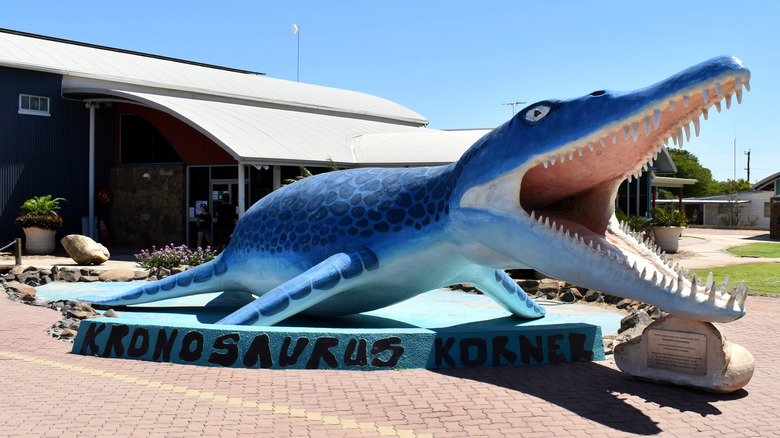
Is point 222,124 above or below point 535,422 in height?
above

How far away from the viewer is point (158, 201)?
23.7 meters

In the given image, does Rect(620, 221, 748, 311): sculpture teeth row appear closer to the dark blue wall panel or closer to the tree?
the dark blue wall panel

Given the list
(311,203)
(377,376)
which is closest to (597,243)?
(377,376)

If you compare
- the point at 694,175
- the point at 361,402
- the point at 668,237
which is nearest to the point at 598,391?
the point at 361,402

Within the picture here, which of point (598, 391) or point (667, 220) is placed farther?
point (667, 220)

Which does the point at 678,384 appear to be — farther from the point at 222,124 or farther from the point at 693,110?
the point at 222,124

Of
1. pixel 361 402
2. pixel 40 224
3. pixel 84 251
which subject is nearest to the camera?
pixel 361 402

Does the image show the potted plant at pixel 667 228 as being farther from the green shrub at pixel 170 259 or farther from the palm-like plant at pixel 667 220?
the green shrub at pixel 170 259

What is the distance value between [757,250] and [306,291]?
903 inches

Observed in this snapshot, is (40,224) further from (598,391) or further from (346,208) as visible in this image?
(598,391)

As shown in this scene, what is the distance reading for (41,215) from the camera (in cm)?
2180

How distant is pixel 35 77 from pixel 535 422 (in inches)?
863

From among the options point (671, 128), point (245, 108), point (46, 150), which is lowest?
point (671, 128)

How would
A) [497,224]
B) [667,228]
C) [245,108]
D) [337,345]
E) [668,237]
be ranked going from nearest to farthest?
[497,224] → [337,345] → [667,228] → [668,237] → [245,108]
